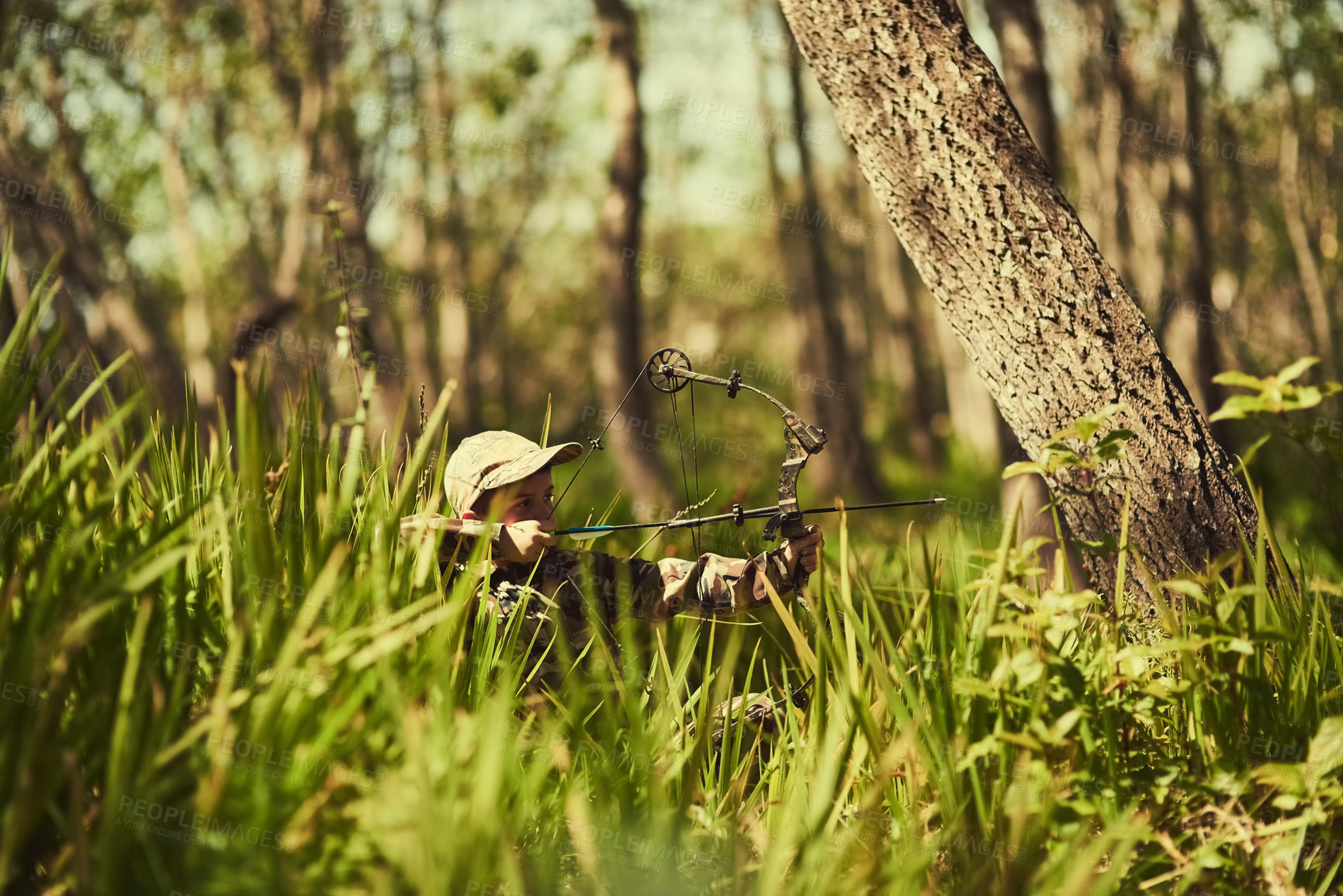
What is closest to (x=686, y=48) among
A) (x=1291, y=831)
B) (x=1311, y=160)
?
(x=1311, y=160)

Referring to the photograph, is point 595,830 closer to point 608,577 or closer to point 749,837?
point 749,837

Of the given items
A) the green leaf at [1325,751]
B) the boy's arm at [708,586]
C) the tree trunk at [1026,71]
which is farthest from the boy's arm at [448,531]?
the tree trunk at [1026,71]

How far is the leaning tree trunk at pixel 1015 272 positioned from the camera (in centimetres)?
314

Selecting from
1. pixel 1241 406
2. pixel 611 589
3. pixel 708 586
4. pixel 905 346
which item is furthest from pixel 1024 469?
pixel 905 346

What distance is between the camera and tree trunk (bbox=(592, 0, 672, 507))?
9.82 meters

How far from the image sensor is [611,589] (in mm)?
3412

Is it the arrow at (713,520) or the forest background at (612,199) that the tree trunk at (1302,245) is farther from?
the arrow at (713,520)

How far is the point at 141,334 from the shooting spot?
34.3 feet

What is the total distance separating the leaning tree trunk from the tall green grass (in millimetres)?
370

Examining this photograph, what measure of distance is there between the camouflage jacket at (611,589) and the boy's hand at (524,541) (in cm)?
8

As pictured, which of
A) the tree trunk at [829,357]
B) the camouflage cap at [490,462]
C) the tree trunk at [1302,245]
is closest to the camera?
the camouflage cap at [490,462]

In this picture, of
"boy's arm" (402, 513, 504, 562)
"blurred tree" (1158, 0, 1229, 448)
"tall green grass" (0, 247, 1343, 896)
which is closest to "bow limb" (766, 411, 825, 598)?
"tall green grass" (0, 247, 1343, 896)

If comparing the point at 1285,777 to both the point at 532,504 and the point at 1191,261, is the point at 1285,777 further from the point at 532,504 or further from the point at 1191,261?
the point at 1191,261

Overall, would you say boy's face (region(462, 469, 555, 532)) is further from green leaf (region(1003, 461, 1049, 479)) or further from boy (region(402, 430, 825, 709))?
green leaf (region(1003, 461, 1049, 479))
